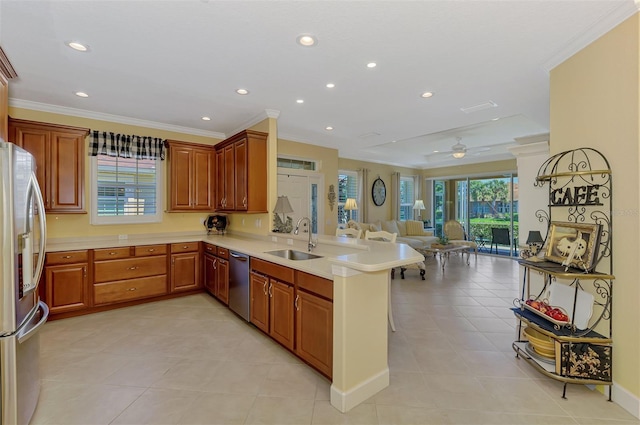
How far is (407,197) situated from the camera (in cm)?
939

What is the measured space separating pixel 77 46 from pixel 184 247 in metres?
2.69

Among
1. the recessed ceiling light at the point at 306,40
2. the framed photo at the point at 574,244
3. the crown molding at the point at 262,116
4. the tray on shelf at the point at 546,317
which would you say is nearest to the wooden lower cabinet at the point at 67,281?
the crown molding at the point at 262,116

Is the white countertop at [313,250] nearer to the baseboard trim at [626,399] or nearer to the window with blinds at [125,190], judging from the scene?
the window with blinds at [125,190]

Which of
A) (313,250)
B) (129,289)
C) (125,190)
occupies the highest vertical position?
(125,190)

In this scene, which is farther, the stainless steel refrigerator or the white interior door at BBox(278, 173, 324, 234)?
the white interior door at BBox(278, 173, 324, 234)

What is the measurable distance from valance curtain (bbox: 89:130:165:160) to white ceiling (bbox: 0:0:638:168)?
0.94ft

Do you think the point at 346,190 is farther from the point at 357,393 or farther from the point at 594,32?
the point at 357,393

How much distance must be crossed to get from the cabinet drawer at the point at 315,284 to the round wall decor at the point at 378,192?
5958 mm

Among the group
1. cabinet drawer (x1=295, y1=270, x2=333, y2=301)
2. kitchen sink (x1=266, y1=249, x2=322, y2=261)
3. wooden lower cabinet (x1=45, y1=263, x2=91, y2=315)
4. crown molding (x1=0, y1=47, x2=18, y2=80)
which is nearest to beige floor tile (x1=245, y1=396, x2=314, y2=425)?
cabinet drawer (x1=295, y1=270, x2=333, y2=301)

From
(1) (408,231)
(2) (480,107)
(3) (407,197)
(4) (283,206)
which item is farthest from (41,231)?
(3) (407,197)

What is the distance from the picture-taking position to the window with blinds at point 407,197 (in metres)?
9.19

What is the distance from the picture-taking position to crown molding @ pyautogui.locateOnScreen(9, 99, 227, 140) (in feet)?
11.7

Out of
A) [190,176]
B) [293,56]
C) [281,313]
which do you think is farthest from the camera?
[190,176]

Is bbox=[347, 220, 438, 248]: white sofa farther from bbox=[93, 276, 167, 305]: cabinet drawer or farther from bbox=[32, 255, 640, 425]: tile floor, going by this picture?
bbox=[93, 276, 167, 305]: cabinet drawer
